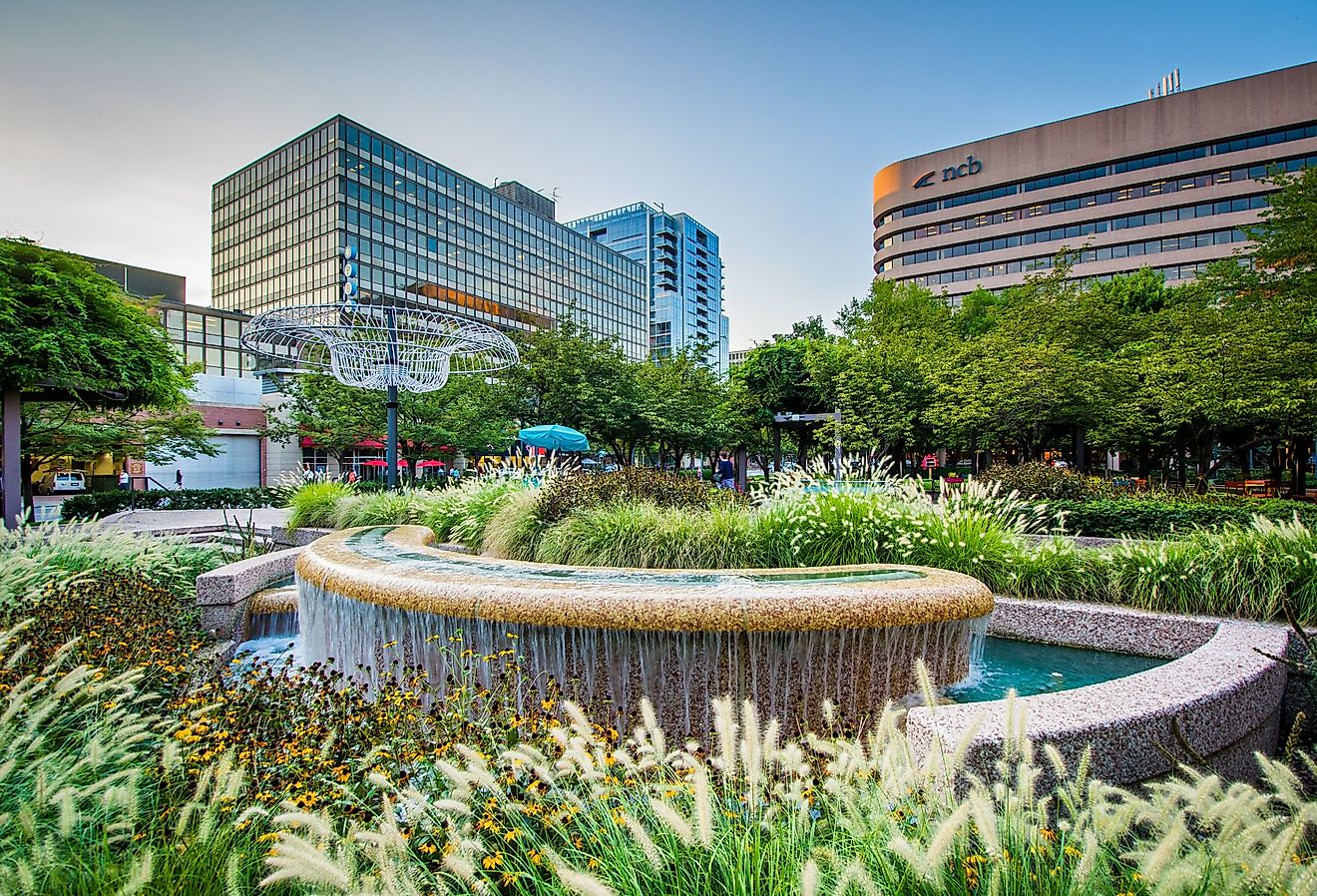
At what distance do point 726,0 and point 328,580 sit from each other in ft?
48.0

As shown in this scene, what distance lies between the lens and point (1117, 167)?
62.2 meters

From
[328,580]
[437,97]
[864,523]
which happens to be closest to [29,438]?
[437,97]

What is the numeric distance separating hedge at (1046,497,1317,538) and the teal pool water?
4030mm

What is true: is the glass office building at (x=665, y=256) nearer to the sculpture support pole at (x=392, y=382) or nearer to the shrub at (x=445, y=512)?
the sculpture support pole at (x=392, y=382)

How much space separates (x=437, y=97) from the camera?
18.0 metres

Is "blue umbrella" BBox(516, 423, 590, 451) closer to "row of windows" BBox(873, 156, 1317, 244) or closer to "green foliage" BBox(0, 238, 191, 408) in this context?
"green foliage" BBox(0, 238, 191, 408)

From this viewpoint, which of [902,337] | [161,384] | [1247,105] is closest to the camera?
[161,384]

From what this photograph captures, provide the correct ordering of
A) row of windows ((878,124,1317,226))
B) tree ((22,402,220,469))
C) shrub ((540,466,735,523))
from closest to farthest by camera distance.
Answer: shrub ((540,466,735,523))
tree ((22,402,220,469))
row of windows ((878,124,1317,226))

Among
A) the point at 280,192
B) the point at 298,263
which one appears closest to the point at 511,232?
the point at 280,192

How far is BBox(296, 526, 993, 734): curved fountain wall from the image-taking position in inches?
167

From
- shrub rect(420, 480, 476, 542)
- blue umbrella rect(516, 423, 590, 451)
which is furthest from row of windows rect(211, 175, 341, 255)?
shrub rect(420, 480, 476, 542)

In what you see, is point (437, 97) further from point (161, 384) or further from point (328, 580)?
point (328, 580)

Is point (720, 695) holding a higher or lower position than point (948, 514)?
lower

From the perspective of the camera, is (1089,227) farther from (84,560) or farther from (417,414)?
(84,560)
